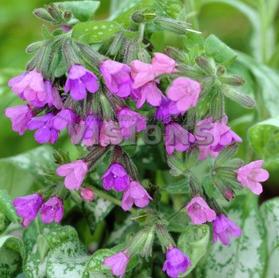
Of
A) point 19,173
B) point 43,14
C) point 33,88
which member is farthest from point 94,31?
point 19,173

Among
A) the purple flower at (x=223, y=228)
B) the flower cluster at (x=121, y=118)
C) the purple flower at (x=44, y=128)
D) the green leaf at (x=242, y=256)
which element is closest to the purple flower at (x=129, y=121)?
the flower cluster at (x=121, y=118)

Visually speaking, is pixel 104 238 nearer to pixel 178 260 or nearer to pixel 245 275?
pixel 245 275

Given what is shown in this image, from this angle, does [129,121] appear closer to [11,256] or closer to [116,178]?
[116,178]

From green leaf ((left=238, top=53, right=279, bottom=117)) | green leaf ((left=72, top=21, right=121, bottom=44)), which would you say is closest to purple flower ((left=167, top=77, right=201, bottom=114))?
green leaf ((left=72, top=21, right=121, bottom=44))

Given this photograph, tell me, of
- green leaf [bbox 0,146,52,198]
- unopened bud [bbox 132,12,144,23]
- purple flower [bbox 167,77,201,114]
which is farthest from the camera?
green leaf [bbox 0,146,52,198]

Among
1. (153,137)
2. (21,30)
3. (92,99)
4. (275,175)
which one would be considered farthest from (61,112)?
(21,30)

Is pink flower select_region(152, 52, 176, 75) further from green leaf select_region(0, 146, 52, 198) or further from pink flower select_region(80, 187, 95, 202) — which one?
green leaf select_region(0, 146, 52, 198)
